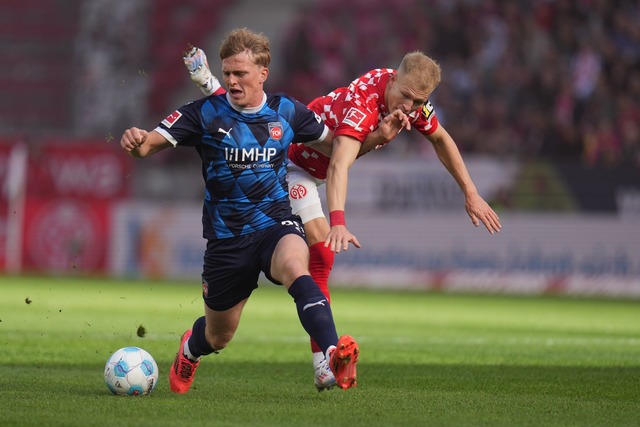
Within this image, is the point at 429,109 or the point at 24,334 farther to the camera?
the point at 24,334

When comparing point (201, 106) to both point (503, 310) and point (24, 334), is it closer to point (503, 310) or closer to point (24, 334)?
point (24, 334)

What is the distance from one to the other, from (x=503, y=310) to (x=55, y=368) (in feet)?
26.7

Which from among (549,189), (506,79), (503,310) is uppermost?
(506,79)

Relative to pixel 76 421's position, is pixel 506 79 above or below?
above

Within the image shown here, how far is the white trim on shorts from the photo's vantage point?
24.4ft

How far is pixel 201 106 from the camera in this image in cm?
647

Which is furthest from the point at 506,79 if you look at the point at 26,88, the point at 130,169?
the point at 26,88

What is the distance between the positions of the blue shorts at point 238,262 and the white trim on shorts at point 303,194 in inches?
33.8

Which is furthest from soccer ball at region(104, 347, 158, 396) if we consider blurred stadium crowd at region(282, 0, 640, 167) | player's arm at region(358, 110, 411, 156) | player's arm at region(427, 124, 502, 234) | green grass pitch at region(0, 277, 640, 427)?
blurred stadium crowd at region(282, 0, 640, 167)

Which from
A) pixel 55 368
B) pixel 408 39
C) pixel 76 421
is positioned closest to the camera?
pixel 76 421

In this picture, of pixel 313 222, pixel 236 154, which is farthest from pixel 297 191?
pixel 236 154

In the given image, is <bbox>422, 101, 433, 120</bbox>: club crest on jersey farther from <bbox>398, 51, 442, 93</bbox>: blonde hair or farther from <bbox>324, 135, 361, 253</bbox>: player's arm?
<bbox>324, 135, 361, 253</bbox>: player's arm

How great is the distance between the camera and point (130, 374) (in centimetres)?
636

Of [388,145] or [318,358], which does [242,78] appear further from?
[388,145]
